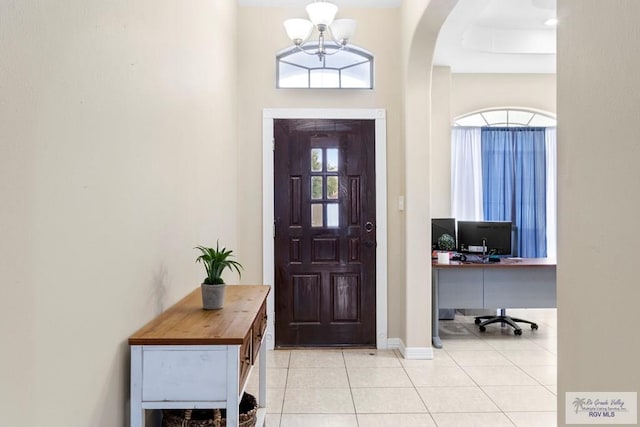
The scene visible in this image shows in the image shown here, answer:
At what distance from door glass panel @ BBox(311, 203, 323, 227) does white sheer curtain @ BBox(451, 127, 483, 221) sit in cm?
268

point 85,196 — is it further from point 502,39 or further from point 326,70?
point 502,39

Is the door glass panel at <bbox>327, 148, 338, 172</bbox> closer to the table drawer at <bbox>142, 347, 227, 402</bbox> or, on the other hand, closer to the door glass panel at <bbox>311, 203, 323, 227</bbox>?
the door glass panel at <bbox>311, 203, 323, 227</bbox>

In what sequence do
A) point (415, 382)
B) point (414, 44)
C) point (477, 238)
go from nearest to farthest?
point (415, 382), point (414, 44), point (477, 238)

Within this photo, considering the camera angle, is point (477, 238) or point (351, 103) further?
point (477, 238)

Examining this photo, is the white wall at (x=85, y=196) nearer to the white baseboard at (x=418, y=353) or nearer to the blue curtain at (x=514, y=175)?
the white baseboard at (x=418, y=353)

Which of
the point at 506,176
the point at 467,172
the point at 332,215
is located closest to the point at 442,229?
the point at 332,215

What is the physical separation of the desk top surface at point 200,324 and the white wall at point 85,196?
0.23 ft

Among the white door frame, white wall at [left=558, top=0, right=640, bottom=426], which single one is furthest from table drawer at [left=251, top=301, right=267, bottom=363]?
the white door frame

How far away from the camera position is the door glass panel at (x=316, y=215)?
4109 millimetres

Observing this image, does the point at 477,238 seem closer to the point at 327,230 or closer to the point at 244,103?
the point at 327,230

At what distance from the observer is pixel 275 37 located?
4098 mm

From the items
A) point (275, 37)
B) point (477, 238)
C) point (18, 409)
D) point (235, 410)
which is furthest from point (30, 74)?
point (477, 238)


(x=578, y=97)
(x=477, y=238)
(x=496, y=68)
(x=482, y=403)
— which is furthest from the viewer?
(x=496, y=68)

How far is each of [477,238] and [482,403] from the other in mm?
2138
